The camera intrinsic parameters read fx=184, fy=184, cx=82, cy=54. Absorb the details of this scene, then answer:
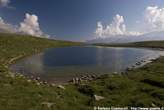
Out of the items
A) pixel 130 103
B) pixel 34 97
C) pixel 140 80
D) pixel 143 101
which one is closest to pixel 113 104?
pixel 130 103

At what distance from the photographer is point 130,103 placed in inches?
837

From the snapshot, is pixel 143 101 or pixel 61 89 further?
pixel 61 89

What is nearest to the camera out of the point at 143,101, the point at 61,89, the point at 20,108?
the point at 20,108

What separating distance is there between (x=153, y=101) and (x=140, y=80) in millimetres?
11875

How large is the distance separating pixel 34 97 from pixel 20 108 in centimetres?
351

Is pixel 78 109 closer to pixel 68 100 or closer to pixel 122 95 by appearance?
pixel 68 100

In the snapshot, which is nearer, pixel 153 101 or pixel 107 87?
pixel 153 101

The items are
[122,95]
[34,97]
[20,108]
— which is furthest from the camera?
[122,95]

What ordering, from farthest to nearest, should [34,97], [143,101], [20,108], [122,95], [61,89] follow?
1. [61,89]
2. [122,95]
3. [34,97]
4. [143,101]
5. [20,108]

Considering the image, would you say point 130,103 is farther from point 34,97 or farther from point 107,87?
point 34,97

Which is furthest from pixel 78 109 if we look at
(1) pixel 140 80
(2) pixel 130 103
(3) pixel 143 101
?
(1) pixel 140 80

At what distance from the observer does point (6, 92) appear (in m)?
24.9

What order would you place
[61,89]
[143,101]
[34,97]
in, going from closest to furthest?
[143,101] < [34,97] < [61,89]

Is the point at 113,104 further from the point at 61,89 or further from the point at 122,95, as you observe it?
the point at 61,89
